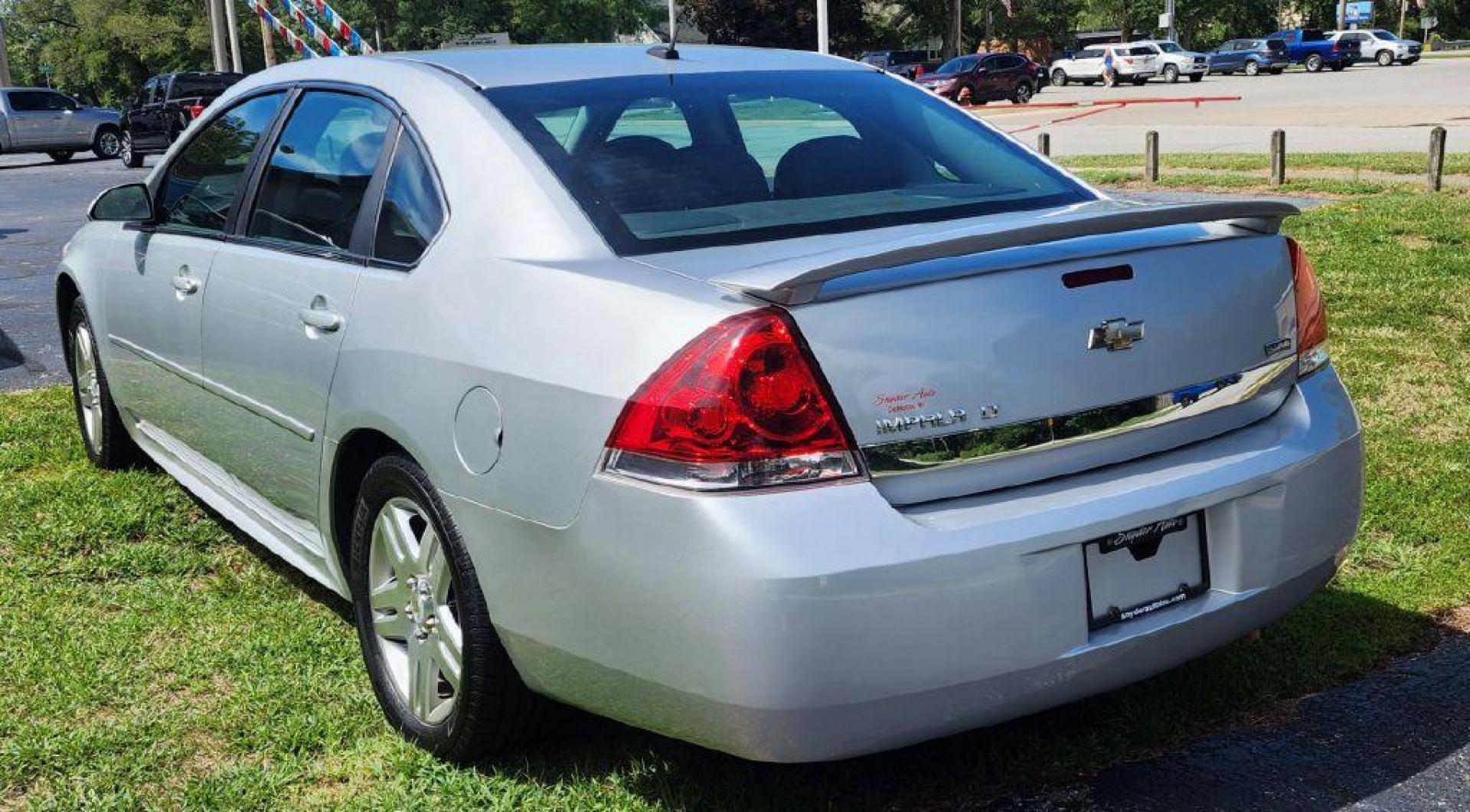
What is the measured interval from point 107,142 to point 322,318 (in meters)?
37.6

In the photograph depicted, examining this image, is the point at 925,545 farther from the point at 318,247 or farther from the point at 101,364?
the point at 101,364

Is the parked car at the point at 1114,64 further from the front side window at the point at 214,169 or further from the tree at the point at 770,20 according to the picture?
the front side window at the point at 214,169

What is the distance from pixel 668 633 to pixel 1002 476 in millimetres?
684

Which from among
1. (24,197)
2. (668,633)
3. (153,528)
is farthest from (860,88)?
(24,197)

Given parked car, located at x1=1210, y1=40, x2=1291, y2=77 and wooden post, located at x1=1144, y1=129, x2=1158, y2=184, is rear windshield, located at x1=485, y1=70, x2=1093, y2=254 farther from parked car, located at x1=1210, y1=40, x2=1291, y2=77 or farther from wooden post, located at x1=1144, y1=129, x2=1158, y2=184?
parked car, located at x1=1210, y1=40, x2=1291, y2=77

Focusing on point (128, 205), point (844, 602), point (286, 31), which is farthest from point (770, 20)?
point (844, 602)

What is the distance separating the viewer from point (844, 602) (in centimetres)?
252

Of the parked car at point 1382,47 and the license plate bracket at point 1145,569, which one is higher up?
the license plate bracket at point 1145,569

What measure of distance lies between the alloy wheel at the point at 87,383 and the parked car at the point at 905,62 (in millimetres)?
43568

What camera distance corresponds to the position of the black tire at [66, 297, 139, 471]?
5735 millimetres

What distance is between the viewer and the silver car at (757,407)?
8.55 ft

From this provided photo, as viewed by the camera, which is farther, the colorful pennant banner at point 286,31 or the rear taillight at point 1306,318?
the colorful pennant banner at point 286,31

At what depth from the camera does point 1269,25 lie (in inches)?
3477

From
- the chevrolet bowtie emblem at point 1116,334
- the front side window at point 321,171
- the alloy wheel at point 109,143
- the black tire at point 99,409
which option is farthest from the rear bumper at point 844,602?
the alloy wheel at point 109,143
